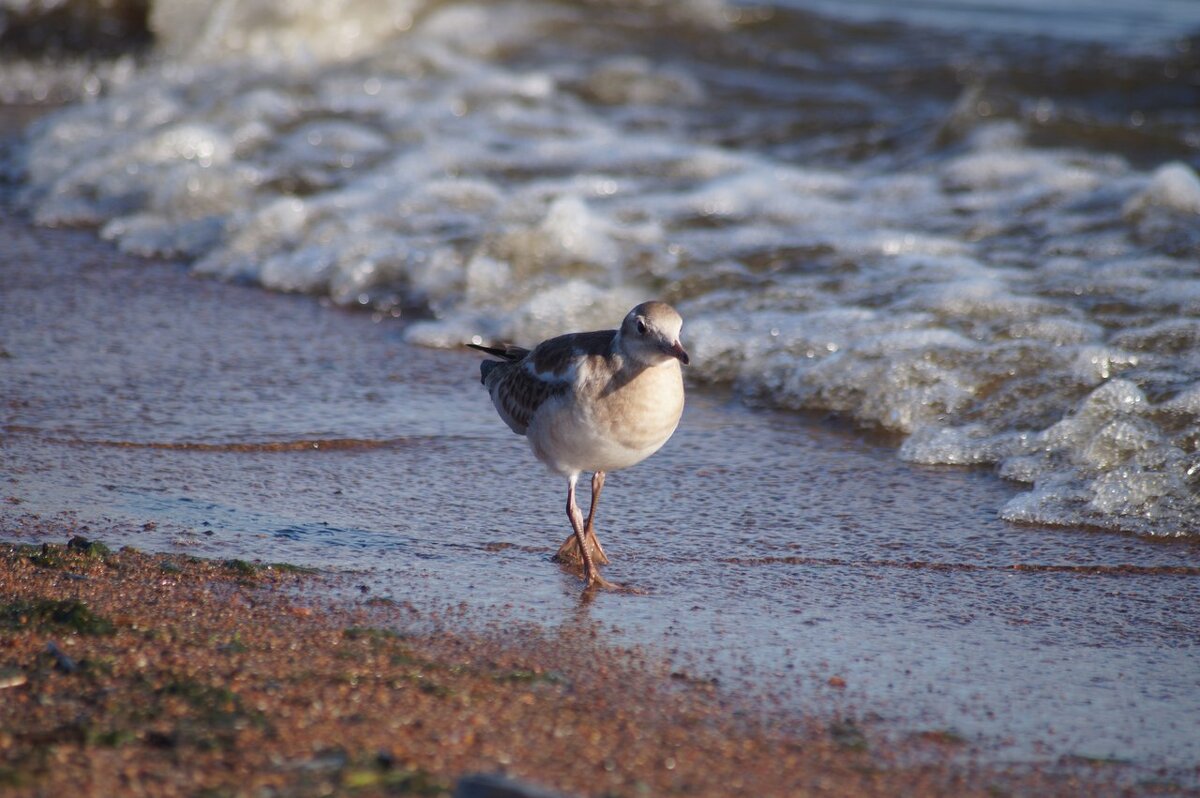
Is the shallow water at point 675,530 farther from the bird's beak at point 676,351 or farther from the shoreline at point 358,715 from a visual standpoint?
the bird's beak at point 676,351

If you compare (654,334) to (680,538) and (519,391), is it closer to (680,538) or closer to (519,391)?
(519,391)

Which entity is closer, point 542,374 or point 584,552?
point 584,552

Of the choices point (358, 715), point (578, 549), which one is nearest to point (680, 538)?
point (578, 549)

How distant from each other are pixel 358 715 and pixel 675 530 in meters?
2.01

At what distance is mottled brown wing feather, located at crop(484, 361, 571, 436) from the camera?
485cm

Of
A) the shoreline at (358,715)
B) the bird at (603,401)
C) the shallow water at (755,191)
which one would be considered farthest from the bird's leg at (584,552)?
the shallow water at (755,191)

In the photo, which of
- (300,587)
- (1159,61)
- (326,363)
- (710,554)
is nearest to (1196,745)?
(710,554)

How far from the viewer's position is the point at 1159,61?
1326 centimetres

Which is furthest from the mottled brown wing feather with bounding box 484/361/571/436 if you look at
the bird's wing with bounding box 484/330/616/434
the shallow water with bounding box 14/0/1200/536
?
the shallow water with bounding box 14/0/1200/536

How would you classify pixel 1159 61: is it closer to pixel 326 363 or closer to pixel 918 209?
pixel 918 209

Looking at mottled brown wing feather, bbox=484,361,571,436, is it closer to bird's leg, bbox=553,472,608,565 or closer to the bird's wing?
the bird's wing

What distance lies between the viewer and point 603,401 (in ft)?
15.2

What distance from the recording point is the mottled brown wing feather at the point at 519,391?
4.85m

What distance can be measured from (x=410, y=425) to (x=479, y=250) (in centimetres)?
245
